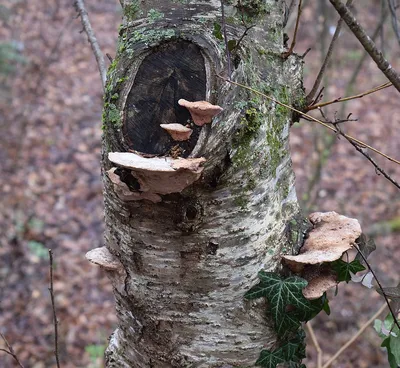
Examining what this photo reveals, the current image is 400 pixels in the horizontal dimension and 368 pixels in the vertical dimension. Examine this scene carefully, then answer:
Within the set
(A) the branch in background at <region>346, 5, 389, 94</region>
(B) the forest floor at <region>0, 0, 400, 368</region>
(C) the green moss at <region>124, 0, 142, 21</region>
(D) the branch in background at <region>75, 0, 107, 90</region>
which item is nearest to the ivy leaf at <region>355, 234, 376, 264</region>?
(C) the green moss at <region>124, 0, 142, 21</region>

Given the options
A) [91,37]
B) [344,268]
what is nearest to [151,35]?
[91,37]

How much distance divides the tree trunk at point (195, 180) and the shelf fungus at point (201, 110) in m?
0.02

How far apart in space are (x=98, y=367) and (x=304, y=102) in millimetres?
3451

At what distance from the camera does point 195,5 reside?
1286 mm

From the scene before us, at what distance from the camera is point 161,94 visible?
124 centimetres

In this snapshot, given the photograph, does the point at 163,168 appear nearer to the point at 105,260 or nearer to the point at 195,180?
the point at 195,180

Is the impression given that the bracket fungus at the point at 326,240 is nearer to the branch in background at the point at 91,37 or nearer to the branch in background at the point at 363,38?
the branch in background at the point at 363,38

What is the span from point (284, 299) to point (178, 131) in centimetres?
64

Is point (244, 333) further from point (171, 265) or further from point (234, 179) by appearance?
point (234, 179)

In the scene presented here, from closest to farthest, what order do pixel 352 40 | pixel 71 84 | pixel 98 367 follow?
pixel 98 367 < pixel 71 84 < pixel 352 40

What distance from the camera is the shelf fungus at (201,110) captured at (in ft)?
3.71

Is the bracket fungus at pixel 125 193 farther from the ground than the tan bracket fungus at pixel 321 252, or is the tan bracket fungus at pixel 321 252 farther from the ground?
the bracket fungus at pixel 125 193

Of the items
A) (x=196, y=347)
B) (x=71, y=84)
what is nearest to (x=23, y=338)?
(x=196, y=347)

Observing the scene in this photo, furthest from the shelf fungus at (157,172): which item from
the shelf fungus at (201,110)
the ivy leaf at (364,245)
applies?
the ivy leaf at (364,245)
